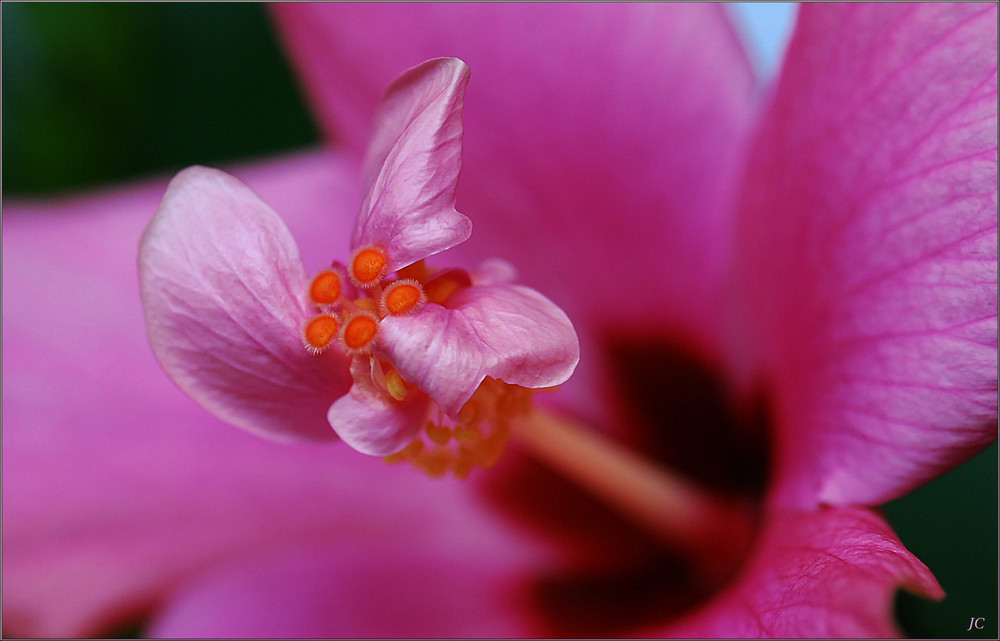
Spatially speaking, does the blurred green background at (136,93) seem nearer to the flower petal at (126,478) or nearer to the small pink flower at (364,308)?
the flower petal at (126,478)

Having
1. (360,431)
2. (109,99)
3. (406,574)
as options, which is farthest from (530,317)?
(109,99)

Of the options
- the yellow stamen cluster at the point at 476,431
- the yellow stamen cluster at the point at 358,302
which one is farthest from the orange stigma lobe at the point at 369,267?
the yellow stamen cluster at the point at 476,431

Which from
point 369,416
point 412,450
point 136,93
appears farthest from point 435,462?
point 136,93

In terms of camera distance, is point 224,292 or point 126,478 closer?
point 224,292

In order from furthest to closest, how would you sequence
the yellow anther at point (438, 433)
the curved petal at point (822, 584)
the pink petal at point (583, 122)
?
1. the pink petal at point (583, 122)
2. the yellow anther at point (438, 433)
3. the curved petal at point (822, 584)

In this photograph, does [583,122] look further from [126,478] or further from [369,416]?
[126,478]

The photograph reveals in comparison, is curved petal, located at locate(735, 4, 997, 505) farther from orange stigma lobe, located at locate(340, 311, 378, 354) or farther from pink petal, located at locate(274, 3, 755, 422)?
orange stigma lobe, located at locate(340, 311, 378, 354)

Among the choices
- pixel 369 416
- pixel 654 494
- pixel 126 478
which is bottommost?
pixel 654 494
